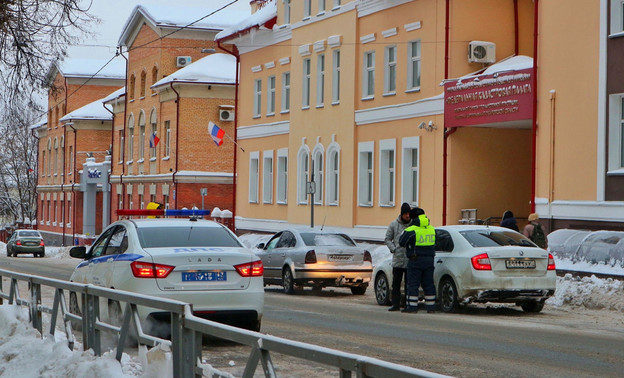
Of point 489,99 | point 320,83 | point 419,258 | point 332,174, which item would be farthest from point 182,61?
point 419,258

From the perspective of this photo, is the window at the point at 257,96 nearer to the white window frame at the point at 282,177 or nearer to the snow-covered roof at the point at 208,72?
the white window frame at the point at 282,177

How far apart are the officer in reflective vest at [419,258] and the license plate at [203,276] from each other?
6.52 metres

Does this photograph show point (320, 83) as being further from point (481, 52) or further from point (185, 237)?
point (185, 237)

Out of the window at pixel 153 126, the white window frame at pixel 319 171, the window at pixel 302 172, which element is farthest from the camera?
the window at pixel 153 126

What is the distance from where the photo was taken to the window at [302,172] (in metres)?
42.5

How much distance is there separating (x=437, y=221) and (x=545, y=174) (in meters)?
5.80

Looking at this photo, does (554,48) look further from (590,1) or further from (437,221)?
(437,221)

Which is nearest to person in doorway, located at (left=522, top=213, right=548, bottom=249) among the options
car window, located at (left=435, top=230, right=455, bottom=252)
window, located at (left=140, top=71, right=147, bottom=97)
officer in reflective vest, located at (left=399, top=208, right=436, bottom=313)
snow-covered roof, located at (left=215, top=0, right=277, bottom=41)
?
car window, located at (left=435, top=230, right=455, bottom=252)

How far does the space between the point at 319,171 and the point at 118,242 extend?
1087 inches

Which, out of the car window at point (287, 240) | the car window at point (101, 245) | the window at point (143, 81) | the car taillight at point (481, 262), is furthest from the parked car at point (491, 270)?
the window at point (143, 81)

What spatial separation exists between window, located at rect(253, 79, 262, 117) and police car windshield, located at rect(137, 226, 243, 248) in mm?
33513

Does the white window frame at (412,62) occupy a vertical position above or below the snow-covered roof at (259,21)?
below

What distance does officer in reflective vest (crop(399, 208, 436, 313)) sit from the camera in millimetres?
19047

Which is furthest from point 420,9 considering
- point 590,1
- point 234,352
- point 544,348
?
point 234,352
